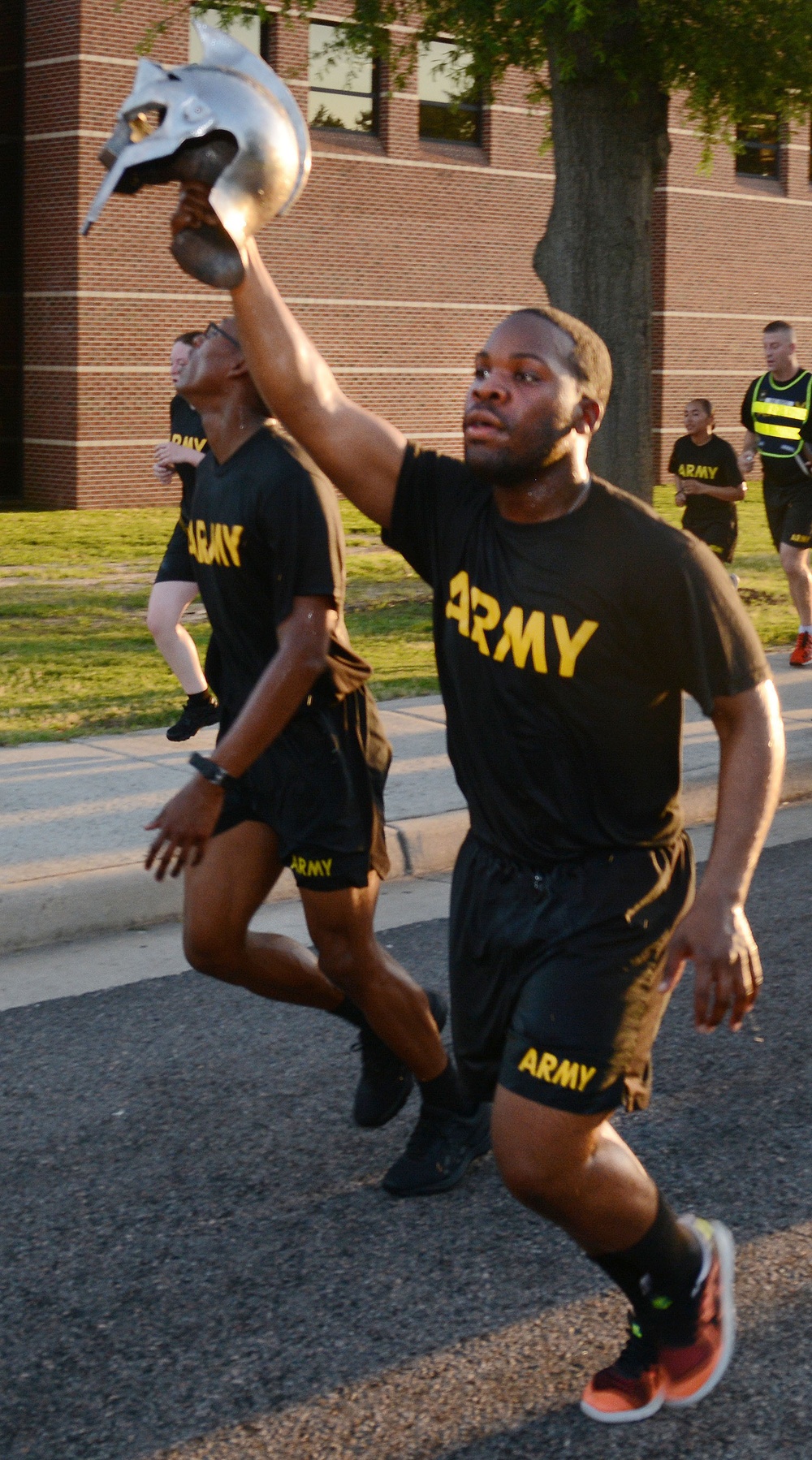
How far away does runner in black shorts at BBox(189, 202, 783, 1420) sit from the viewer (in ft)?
10.1

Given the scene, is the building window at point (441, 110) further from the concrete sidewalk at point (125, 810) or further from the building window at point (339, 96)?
the concrete sidewalk at point (125, 810)

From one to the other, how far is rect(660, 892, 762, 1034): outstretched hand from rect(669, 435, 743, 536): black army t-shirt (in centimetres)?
1002

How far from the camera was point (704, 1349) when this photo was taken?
130 inches

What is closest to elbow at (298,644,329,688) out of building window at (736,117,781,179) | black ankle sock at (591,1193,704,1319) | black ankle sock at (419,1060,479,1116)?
black ankle sock at (419,1060,479,1116)

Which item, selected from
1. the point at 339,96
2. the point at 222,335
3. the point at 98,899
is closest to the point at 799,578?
the point at 98,899

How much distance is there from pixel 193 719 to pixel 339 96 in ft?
63.5

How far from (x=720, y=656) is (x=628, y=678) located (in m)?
0.18

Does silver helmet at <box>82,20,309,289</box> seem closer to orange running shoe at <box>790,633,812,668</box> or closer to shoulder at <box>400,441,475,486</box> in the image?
shoulder at <box>400,441,475,486</box>

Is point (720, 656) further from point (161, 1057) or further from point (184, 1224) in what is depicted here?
point (161, 1057)

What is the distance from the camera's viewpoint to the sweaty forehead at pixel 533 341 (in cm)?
320

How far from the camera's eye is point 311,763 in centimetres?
432

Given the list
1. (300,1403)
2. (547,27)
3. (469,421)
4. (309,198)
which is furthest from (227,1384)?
(309,198)

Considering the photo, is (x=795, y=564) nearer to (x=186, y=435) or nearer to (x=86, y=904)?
(x=186, y=435)

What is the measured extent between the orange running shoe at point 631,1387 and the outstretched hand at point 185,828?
4.20 ft
